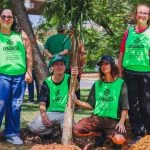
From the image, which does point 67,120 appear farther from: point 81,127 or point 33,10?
point 33,10

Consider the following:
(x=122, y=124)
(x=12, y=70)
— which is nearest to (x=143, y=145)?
(x=122, y=124)

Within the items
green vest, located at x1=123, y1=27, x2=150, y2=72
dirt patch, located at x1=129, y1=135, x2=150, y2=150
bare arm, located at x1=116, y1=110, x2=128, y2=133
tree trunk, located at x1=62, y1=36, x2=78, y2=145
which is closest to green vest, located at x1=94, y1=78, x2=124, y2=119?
bare arm, located at x1=116, y1=110, x2=128, y2=133

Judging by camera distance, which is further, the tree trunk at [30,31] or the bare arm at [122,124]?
the tree trunk at [30,31]

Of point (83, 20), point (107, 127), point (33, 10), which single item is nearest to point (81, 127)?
point (107, 127)

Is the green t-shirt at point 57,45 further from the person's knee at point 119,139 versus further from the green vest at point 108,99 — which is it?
the person's knee at point 119,139

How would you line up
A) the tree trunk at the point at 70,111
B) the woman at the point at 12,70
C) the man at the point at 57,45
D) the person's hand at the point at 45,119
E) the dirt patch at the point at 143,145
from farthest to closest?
the man at the point at 57,45
the person's hand at the point at 45,119
the woman at the point at 12,70
the tree trunk at the point at 70,111
the dirt patch at the point at 143,145

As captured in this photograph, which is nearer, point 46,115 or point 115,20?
point 46,115

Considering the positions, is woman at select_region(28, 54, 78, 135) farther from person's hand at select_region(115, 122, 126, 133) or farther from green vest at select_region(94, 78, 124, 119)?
person's hand at select_region(115, 122, 126, 133)

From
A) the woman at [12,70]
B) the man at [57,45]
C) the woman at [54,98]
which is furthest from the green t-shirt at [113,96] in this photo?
the man at [57,45]

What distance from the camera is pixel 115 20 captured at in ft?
45.2

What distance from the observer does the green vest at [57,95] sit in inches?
253

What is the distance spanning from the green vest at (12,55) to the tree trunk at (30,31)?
Answer: 6.77 ft

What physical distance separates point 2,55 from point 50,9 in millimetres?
882

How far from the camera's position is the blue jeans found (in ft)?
20.2
